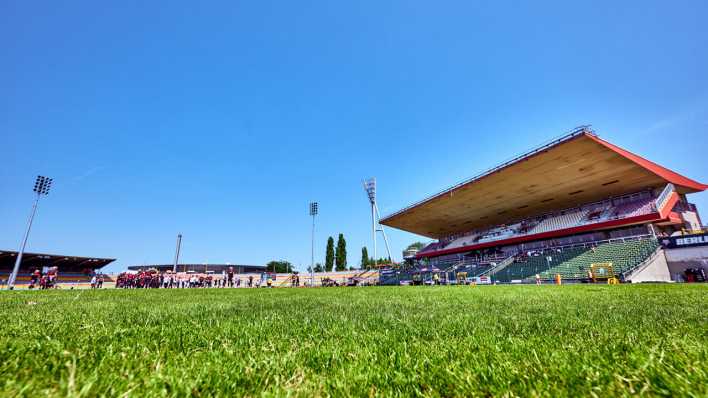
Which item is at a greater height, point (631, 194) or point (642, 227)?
point (631, 194)

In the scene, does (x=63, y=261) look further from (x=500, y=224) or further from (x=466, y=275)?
(x=500, y=224)

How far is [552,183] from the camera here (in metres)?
31.9

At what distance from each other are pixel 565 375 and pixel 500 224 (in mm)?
50539

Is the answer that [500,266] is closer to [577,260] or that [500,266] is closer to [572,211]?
[577,260]

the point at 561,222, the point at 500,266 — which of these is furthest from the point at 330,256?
the point at 561,222

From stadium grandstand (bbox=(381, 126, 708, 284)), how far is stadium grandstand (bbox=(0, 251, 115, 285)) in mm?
49705

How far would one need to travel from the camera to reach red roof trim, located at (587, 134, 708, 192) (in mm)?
24062

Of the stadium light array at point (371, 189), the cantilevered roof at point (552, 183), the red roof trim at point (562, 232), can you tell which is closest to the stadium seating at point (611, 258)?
the red roof trim at point (562, 232)

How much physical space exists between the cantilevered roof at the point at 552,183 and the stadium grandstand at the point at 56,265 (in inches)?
2055

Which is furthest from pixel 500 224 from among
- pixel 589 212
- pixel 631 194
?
pixel 631 194

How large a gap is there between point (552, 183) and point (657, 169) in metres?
8.48

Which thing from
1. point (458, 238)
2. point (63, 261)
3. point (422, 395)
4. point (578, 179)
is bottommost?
point (422, 395)

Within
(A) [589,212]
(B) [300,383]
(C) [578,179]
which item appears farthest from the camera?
(A) [589,212]

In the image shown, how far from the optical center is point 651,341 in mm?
2348
